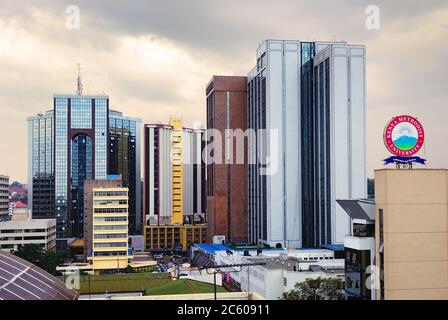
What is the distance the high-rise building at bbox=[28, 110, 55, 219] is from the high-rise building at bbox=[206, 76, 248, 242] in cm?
2722

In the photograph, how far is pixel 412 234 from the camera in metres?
12.3

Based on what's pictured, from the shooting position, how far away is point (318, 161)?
37.4 metres

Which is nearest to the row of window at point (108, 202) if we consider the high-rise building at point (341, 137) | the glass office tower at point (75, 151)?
the high-rise building at point (341, 137)

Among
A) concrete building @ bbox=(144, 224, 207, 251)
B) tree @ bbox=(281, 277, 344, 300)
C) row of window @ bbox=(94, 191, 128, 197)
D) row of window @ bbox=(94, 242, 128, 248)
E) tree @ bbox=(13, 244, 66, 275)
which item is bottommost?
concrete building @ bbox=(144, 224, 207, 251)

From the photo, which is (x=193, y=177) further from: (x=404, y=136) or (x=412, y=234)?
(x=412, y=234)

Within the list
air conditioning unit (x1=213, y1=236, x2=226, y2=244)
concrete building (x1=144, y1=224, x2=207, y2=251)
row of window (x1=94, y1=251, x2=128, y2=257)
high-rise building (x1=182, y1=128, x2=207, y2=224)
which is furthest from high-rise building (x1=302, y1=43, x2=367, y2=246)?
high-rise building (x1=182, y1=128, x2=207, y2=224)

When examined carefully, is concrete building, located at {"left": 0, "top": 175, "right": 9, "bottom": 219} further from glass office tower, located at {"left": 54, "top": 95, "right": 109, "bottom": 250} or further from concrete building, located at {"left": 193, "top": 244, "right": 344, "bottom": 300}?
concrete building, located at {"left": 193, "top": 244, "right": 344, "bottom": 300}

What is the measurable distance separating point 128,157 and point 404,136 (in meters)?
60.0

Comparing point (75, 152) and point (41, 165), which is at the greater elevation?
point (75, 152)

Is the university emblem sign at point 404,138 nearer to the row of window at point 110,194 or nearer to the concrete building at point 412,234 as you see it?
the concrete building at point 412,234

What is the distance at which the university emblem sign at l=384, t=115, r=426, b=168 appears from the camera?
12.5 m

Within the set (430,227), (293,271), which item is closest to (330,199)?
(293,271)

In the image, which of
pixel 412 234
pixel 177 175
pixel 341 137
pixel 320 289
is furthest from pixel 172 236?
pixel 412 234
